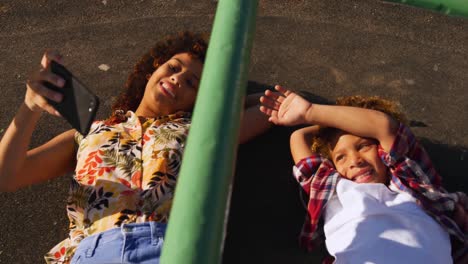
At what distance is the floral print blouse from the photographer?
1.94 metres

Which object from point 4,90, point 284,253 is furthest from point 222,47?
point 4,90

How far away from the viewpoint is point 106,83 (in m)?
2.83

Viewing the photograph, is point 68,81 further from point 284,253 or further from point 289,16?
point 289,16

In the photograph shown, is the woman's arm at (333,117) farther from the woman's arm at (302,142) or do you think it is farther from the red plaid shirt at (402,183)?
the woman's arm at (302,142)

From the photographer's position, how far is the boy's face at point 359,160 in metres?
2.05

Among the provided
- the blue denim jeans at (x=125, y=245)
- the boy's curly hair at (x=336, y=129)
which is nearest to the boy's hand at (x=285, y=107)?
the boy's curly hair at (x=336, y=129)

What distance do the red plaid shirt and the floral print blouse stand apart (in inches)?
22.8

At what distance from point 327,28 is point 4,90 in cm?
188

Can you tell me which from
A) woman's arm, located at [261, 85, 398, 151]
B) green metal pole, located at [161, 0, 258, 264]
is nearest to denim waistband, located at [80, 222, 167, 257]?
woman's arm, located at [261, 85, 398, 151]

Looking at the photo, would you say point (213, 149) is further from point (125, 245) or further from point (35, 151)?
point (35, 151)

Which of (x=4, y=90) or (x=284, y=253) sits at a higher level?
(x=4, y=90)

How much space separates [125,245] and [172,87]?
29.6 inches

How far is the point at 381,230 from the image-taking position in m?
1.93

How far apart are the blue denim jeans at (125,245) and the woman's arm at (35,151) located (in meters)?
0.41
